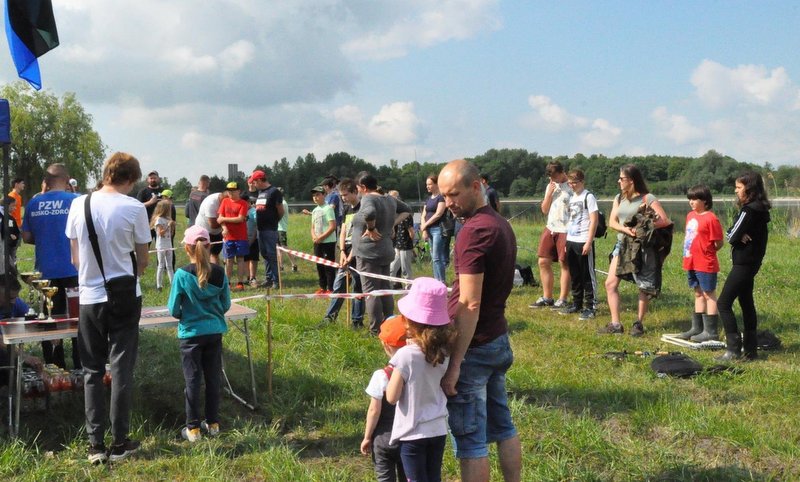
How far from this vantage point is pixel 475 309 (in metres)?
2.99

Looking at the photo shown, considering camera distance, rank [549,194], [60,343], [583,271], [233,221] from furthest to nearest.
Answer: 1. [233,221]
2. [549,194]
3. [583,271]
4. [60,343]

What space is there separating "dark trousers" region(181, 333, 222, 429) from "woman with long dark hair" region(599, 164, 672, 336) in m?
4.37

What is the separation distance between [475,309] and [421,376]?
1.27ft

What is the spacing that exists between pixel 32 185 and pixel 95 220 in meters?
40.0

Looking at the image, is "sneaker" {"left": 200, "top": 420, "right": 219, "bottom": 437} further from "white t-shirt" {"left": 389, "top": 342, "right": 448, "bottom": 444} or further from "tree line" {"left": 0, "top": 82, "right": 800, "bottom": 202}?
"tree line" {"left": 0, "top": 82, "right": 800, "bottom": 202}

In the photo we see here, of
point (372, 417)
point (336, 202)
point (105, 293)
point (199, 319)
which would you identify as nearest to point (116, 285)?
point (105, 293)

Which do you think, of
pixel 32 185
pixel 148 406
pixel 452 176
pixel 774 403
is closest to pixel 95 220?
pixel 148 406

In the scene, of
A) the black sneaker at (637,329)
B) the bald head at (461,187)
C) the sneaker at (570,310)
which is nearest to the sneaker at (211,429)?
the bald head at (461,187)

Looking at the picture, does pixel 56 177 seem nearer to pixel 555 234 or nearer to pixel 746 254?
pixel 555 234

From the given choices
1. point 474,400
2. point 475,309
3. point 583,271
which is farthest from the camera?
point 583,271

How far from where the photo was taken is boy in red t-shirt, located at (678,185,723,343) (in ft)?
22.1

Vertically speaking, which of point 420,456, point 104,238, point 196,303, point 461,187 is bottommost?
point 420,456

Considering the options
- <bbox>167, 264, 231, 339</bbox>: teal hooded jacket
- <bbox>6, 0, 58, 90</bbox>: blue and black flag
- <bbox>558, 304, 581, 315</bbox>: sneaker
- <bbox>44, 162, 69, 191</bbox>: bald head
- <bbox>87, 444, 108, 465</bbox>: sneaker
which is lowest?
<bbox>87, 444, 108, 465</bbox>: sneaker

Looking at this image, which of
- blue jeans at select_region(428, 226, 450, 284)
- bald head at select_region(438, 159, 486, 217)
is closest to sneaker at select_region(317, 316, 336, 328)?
blue jeans at select_region(428, 226, 450, 284)
